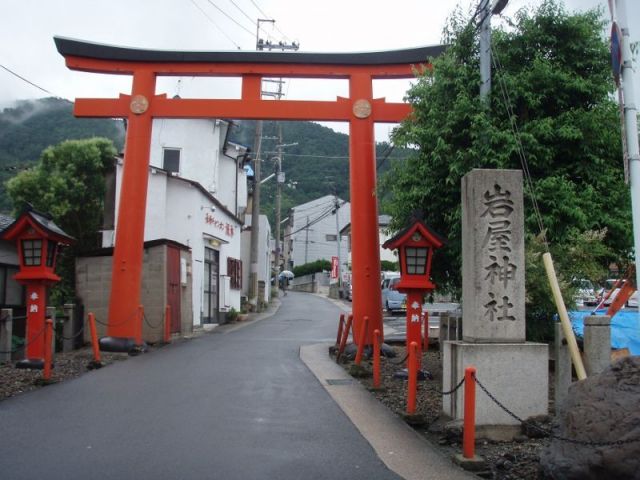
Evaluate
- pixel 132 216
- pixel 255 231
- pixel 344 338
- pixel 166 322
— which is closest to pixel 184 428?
pixel 344 338

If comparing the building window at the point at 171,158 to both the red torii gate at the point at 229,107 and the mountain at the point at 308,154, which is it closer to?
the red torii gate at the point at 229,107

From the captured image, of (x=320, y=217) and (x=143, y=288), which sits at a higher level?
(x=320, y=217)

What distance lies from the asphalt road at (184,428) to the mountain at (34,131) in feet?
58.6

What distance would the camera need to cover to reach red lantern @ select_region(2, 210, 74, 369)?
484 inches

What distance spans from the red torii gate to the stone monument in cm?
670

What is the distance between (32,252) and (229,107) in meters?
5.91

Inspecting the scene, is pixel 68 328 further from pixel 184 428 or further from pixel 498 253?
Result: pixel 498 253

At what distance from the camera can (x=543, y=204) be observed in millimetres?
10430

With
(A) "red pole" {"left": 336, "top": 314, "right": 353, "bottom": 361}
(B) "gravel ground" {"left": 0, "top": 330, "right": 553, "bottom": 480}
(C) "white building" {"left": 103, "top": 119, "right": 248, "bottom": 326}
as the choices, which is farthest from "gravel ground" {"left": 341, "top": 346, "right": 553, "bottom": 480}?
(C) "white building" {"left": 103, "top": 119, "right": 248, "bottom": 326}

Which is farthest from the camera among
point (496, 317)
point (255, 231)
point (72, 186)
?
point (255, 231)

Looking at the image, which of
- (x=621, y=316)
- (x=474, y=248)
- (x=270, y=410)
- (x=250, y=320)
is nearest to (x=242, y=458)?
(x=270, y=410)

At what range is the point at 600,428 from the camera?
206 inches

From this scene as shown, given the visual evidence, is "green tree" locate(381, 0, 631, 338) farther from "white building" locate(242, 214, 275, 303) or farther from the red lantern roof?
"white building" locate(242, 214, 275, 303)

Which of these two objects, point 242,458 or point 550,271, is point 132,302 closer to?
point 242,458
